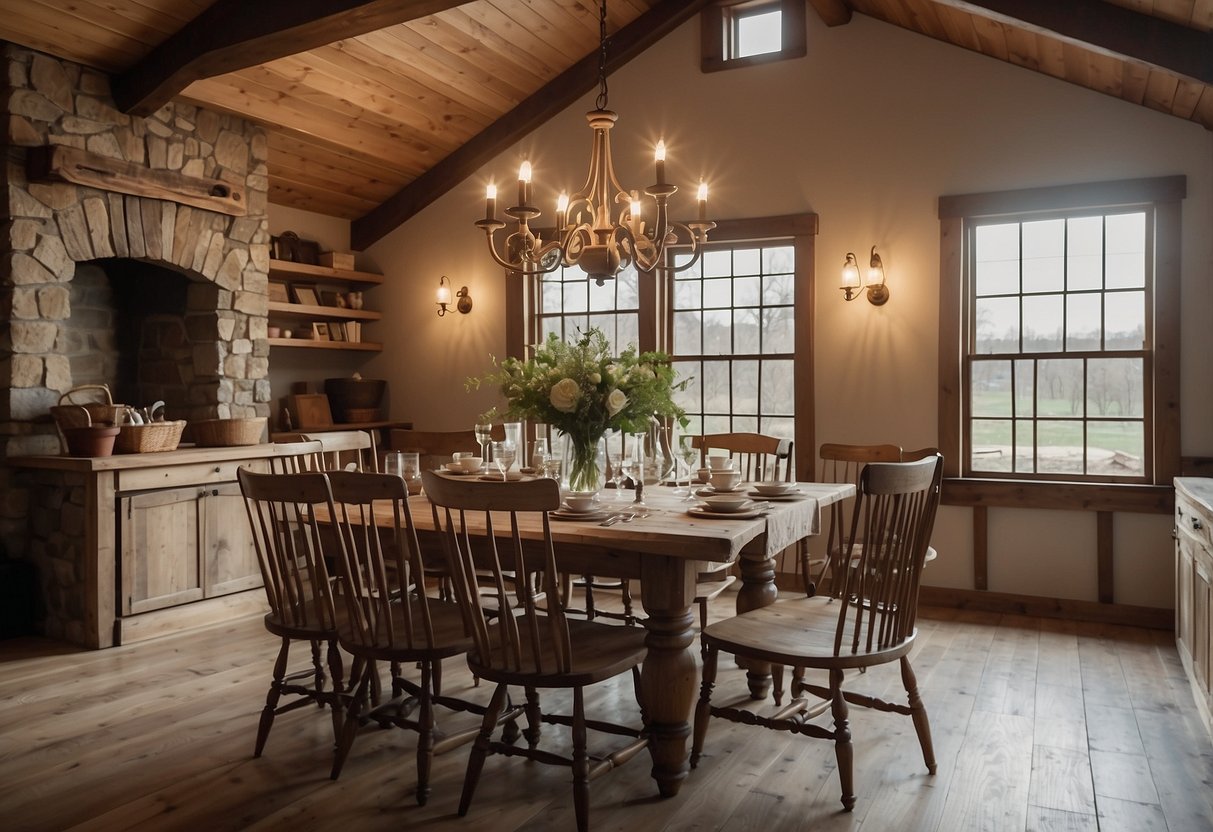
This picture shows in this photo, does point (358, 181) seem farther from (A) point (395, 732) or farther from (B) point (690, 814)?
(B) point (690, 814)

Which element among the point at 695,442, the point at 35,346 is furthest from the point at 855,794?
the point at 35,346

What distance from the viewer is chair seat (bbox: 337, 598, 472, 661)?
8.74ft

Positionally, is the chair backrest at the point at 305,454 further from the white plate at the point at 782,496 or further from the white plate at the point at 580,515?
the white plate at the point at 782,496

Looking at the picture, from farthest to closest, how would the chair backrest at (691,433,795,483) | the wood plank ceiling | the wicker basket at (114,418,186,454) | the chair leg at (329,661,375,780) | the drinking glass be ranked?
1. the wicker basket at (114,418,186,454)
2. the chair backrest at (691,433,795,483)
3. the wood plank ceiling
4. the drinking glass
5. the chair leg at (329,661,375,780)

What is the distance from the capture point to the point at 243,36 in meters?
4.21

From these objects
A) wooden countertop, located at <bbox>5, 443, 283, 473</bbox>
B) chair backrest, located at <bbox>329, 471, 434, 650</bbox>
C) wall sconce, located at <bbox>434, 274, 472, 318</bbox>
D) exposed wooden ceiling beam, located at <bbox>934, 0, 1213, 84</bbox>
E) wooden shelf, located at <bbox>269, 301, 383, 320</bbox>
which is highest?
exposed wooden ceiling beam, located at <bbox>934, 0, 1213, 84</bbox>

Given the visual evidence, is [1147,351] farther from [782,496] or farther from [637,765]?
[637,765]

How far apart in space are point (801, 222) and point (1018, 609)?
98.4 inches

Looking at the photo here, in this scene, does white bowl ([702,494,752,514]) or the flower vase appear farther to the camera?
the flower vase

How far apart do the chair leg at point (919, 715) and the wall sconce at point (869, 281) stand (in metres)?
2.88

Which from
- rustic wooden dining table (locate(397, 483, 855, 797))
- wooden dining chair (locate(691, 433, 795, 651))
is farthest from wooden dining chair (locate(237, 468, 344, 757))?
wooden dining chair (locate(691, 433, 795, 651))

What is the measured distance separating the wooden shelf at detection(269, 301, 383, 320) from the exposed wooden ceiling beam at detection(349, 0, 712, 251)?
57 cm

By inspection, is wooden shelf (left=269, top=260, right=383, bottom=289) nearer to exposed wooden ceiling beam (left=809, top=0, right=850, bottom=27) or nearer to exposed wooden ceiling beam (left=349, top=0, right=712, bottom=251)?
exposed wooden ceiling beam (left=349, top=0, right=712, bottom=251)

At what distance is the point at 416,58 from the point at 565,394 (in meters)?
3.13
